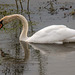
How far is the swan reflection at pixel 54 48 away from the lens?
10.8 meters

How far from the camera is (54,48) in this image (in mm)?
11328

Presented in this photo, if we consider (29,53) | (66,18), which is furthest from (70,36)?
(66,18)

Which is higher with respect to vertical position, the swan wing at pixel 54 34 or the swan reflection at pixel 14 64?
the swan reflection at pixel 14 64

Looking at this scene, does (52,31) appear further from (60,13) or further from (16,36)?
(60,13)

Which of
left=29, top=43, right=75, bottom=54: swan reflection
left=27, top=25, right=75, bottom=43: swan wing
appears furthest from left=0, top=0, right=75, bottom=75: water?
left=27, top=25, right=75, bottom=43: swan wing

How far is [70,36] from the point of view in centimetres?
1200

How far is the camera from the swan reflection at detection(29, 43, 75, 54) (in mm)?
10819

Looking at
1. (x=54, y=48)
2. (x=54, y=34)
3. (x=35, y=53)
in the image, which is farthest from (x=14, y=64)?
(x=54, y=34)

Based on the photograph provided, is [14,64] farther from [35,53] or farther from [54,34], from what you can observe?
[54,34]

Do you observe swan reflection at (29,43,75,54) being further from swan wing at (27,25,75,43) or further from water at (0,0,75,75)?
swan wing at (27,25,75,43)

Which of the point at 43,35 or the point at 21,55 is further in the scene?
the point at 43,35

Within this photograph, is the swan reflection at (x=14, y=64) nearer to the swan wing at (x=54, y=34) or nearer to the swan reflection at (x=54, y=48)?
the swan reflection at (x=54, y=48)

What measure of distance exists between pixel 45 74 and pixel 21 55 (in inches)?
90.4

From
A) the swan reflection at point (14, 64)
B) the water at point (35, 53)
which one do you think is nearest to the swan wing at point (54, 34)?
the water at point (35, 53)
